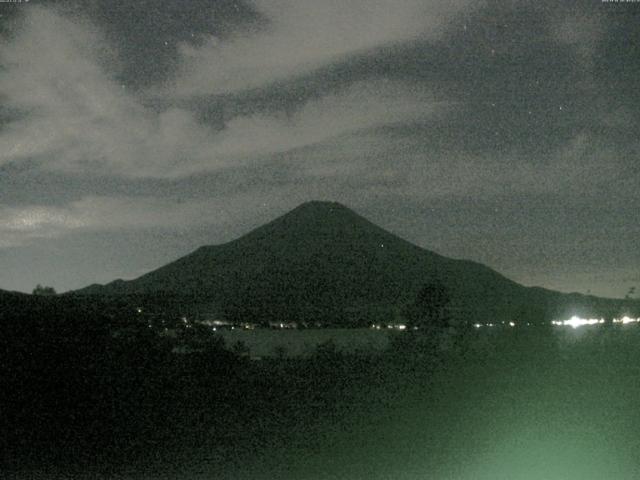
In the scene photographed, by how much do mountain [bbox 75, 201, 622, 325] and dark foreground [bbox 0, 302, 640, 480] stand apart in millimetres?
12783

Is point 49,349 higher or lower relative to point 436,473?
higher

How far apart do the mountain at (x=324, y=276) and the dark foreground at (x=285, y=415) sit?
12783 millimetres

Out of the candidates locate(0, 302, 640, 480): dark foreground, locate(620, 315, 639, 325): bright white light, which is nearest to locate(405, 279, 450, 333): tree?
locate(0, 302, 640, 480): dark foreground

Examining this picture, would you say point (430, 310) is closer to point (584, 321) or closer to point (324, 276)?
point (584, 321)

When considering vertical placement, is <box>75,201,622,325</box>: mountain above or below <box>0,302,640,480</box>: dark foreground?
above

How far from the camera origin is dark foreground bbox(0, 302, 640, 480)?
1103cm

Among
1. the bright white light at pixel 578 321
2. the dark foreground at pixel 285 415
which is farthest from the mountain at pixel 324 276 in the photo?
the dark foreground at pixel 285 415

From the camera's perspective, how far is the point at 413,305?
2445cm

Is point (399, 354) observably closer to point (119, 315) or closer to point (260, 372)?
point (260, 372)

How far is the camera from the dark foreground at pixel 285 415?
11031 millimetres

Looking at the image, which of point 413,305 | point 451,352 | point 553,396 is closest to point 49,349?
point 553,396

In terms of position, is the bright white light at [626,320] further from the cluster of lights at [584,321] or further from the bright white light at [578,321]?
the bright white light at [578,321]

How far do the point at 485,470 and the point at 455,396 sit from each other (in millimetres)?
5658

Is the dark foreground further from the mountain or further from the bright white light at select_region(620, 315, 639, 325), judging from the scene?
the mountain
